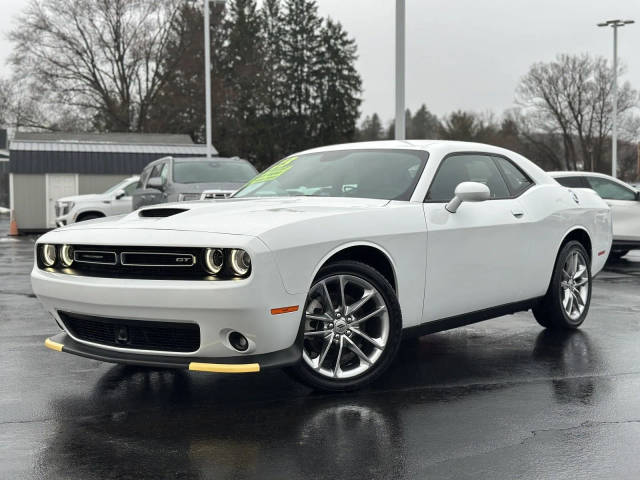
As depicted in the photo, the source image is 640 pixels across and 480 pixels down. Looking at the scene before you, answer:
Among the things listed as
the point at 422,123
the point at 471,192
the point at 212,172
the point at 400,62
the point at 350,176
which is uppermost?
the point at 422,123

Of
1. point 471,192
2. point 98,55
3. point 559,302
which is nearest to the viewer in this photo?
point 471,192

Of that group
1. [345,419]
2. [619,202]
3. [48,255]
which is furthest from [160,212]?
[619,202]

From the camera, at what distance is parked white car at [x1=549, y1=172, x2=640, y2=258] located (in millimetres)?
13734

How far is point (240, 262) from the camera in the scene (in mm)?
4352

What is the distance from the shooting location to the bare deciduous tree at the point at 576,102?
62156 millimetres

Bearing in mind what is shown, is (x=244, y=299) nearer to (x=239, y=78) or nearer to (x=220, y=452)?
(x=220, y=452)

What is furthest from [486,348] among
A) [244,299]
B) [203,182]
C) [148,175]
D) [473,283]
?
[148,175]

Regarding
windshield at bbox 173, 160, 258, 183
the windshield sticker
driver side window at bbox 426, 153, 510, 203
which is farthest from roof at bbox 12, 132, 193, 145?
driver side window at bbox 426, 153, 510, 203

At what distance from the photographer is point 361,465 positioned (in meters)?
3.69

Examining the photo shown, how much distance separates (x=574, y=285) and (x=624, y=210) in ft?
24.4

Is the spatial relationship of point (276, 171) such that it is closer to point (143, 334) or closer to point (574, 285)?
point (143, 334)

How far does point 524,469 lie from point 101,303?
2.39 metres

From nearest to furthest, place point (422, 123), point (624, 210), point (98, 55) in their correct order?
point (624, 210)
point (98, 55)
point (422, 123)

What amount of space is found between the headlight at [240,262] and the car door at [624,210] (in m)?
10.7
